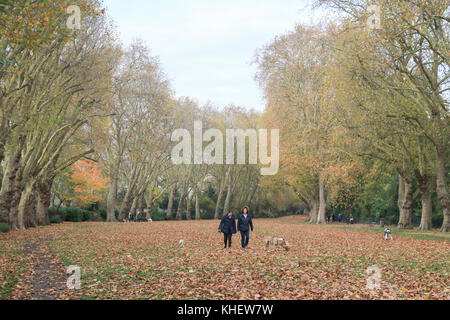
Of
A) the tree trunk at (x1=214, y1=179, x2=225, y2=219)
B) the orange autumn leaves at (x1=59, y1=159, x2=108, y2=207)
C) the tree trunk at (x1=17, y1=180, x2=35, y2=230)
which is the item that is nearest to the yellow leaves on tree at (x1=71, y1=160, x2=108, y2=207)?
the orange autumn leaves at (x1=59, y1=159, x2=108, y2=207)

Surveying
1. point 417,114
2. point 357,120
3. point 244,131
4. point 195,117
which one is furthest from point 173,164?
point 417,114

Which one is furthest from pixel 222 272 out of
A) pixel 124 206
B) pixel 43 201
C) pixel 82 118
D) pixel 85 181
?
pixel 85 181

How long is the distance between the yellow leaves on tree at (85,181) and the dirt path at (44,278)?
3128 centimetres

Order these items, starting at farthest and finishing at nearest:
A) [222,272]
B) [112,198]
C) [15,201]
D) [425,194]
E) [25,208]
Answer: [112,198] → [425,194] → [25,208] → [15,201] → [222,272]

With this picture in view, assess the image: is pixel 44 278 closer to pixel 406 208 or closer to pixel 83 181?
pixel 406 208

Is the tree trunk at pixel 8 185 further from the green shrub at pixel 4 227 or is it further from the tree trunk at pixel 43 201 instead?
the tree trunk at pixel 43 201

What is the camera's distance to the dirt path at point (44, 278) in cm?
1011

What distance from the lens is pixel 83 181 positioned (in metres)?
48.7

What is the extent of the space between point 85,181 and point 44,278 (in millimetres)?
38118

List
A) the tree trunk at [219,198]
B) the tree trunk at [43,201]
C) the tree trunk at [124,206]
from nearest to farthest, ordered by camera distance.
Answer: the tree trunk at [43,201] < the tree trunk at [124,206] < the tree trunk at [219,198]

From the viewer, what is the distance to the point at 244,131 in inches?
2498

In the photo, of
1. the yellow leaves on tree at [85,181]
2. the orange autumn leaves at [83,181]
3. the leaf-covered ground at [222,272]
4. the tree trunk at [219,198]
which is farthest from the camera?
the tree trunk at [219,198]

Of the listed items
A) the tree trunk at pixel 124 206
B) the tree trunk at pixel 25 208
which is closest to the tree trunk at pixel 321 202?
the tree trunk at pixel 124 206
